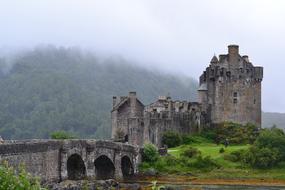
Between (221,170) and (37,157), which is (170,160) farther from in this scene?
(37,157)

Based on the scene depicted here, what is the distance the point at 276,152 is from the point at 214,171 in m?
6.15

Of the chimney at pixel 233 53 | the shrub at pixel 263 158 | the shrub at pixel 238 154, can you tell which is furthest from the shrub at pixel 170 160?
the chimney at pixel 233 53

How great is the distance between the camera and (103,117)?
176750 millimetres

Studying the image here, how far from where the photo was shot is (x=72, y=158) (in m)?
58.0

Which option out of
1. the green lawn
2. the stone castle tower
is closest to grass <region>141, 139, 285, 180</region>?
the green lawn

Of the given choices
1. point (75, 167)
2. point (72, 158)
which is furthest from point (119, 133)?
point (72, 158)

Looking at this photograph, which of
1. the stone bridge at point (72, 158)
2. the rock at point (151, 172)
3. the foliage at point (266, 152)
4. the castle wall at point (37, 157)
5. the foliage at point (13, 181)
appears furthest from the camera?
the foliage at point (266, 152)

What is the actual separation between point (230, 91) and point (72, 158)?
1307 inches

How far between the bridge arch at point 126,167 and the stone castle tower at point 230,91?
872 inches

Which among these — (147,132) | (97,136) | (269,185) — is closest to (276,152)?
(269,185)

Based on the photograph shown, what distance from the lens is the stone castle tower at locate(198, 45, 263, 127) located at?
85.7 meters

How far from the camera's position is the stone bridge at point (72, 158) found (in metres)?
45.5

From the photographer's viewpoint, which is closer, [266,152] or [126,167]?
[266,152]

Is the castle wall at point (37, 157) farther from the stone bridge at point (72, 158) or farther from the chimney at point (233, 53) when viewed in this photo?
the chimney at point (233, 53)
